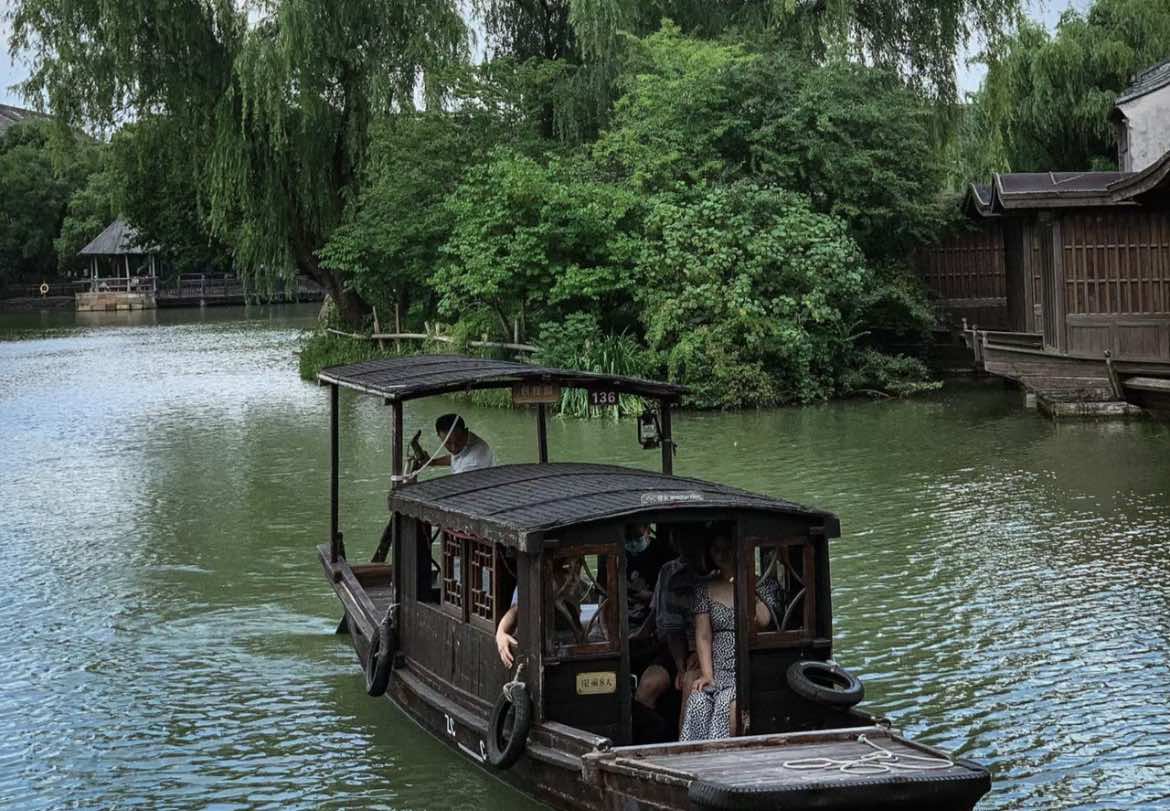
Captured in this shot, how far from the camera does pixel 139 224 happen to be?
150 feet

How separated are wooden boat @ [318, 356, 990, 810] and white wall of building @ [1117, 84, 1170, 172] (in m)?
24.6

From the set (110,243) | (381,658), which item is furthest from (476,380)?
(110,243)

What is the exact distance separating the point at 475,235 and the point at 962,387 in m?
9.29

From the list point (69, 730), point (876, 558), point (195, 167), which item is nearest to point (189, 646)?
point (69, 730)

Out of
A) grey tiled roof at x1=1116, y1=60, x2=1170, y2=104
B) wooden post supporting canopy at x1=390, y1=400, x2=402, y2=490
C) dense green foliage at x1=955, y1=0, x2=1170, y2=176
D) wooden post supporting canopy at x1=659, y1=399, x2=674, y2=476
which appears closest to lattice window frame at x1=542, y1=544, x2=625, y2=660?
wooden post supporting canopy at x1=390, y1=400, x2=402, y2=490

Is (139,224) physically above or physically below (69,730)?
above

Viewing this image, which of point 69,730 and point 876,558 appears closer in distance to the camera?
point 69,730

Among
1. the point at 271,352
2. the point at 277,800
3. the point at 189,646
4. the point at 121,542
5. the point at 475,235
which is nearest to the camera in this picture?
the point at 277,800

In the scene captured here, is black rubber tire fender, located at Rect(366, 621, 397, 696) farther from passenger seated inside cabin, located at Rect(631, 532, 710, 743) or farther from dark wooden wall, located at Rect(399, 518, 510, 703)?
passenger seated inside cabin, located at Rect(631, 532, 710, 743)

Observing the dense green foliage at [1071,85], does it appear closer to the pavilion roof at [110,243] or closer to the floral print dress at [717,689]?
the floral print dress at [717,689]

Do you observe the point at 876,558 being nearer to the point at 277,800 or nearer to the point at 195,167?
the point at 277,800

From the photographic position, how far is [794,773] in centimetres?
698

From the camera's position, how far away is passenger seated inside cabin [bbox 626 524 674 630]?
9.84 m

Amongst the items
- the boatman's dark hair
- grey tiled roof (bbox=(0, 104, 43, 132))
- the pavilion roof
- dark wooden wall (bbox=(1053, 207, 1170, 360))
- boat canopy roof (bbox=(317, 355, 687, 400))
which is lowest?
the boatman's dark hair
